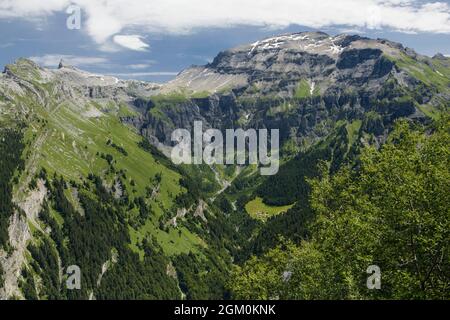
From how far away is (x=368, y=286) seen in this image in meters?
41.5

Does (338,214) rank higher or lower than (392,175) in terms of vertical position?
lower

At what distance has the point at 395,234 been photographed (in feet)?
128

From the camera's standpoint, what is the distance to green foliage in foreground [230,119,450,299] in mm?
37844

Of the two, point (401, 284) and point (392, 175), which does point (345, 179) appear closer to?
point (392, 175)

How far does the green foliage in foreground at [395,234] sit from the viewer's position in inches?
1490

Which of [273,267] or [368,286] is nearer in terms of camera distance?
[368,286]
